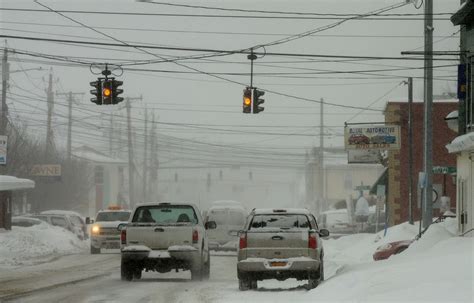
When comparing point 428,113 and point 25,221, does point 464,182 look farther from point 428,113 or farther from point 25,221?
point 25,221

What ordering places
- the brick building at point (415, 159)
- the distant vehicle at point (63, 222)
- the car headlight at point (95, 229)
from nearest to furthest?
1. the car headlight at point (95, 229)
2. the distant vehicle at point (63, 222)
3. the brick building at point (415, 159)

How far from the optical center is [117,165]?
383ft

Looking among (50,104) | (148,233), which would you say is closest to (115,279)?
(148,233)

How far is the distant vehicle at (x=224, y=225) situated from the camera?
125 feet

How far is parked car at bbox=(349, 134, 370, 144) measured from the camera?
147 ft

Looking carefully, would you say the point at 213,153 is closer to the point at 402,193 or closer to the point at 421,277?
the point at 402,193

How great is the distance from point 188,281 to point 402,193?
28.4 metres

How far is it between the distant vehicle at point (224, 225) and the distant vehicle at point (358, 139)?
28.9 feet

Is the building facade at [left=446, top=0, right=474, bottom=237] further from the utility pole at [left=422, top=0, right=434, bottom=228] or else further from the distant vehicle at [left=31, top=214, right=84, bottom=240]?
the distant vehicle at [left=31, top=214, right=84, bottom=240]

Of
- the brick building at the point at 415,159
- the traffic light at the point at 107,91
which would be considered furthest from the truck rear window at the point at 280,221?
the brick building at the point at 415,159

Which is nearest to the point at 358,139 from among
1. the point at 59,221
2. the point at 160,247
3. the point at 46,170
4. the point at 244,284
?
the point at 59,221

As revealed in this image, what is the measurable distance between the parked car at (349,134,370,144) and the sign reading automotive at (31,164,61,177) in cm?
2197

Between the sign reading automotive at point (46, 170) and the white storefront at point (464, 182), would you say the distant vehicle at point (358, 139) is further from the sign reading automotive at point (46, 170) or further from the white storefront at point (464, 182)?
the sign reading automotive at point (46, 170)

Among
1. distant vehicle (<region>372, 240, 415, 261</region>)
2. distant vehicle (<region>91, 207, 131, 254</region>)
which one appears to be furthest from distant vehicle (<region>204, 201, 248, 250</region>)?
distant vehicle (<region>372, 240, 415, 261</region>)
